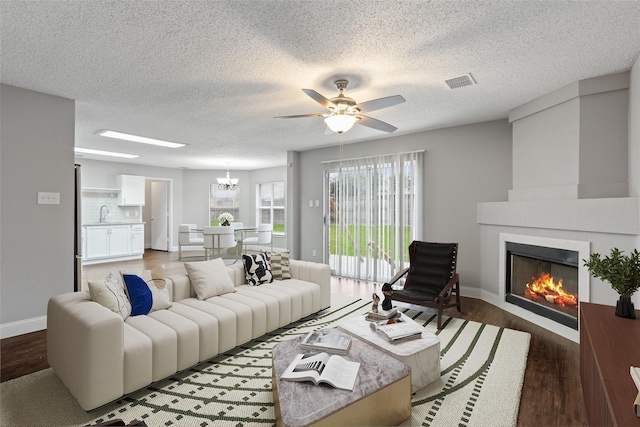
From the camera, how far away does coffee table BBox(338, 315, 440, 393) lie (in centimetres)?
220

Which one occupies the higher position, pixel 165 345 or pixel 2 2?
pixel 2 2

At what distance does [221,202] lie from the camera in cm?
1022

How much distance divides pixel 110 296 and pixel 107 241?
6.13 m

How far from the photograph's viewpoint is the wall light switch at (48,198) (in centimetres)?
344

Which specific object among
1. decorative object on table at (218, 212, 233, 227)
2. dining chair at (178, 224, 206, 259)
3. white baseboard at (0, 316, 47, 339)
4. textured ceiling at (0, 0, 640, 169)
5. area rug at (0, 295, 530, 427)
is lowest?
area rug at (0, 295, 530, 427)

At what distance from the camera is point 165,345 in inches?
88.6

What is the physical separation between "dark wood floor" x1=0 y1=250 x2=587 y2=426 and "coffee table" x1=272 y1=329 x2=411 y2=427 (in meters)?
0.81

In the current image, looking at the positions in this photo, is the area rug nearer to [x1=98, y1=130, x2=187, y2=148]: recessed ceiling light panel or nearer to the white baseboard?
the white baseboard

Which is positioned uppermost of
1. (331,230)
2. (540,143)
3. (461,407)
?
(540,143)

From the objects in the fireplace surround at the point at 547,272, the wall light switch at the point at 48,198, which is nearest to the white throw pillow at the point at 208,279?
the wall light switch at the point at 48,198

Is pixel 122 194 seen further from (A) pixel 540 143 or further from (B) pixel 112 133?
(A) pixel 540 143

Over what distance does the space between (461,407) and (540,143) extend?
3.08m

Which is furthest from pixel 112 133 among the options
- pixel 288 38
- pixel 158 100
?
pixel 288 38

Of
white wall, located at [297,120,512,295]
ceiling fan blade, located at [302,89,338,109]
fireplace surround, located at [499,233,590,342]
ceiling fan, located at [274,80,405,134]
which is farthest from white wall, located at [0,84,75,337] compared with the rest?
fireplace surround, located at [499,233,590,342]
